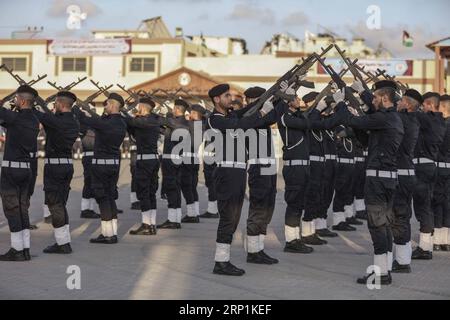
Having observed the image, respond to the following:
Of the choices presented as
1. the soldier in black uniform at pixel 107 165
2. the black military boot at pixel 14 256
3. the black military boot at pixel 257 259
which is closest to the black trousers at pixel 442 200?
the black military boot at pixel 257 259

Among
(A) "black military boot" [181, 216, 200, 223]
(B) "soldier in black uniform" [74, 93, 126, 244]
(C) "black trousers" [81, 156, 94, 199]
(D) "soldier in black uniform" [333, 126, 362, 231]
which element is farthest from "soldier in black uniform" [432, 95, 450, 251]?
(C) "black trousers" [81, 156, 94, 199]

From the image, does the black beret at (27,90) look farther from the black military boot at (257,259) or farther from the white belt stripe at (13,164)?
the black military boot at (257,259)

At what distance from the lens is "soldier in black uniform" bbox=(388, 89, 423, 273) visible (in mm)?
8398

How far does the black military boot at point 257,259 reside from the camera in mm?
8820

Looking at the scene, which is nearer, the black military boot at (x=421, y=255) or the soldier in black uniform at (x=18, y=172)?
the soldier in black uniform at (x=18, y=172)

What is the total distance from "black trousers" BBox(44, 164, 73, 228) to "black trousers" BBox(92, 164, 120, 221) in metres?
0.79

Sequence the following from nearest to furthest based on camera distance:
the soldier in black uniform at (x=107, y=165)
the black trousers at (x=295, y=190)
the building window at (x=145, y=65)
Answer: the black trousers at (x=295, y=190) < the soldier in black uniform at (x=107, y=165) < the building window at (x=145, y=65)

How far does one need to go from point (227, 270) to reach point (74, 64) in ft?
142

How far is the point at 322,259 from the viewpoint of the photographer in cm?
924

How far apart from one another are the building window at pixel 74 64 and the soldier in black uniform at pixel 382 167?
142 ft

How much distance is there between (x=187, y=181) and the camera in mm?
13305

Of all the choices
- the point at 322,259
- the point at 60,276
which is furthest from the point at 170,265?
the point at 322,259
